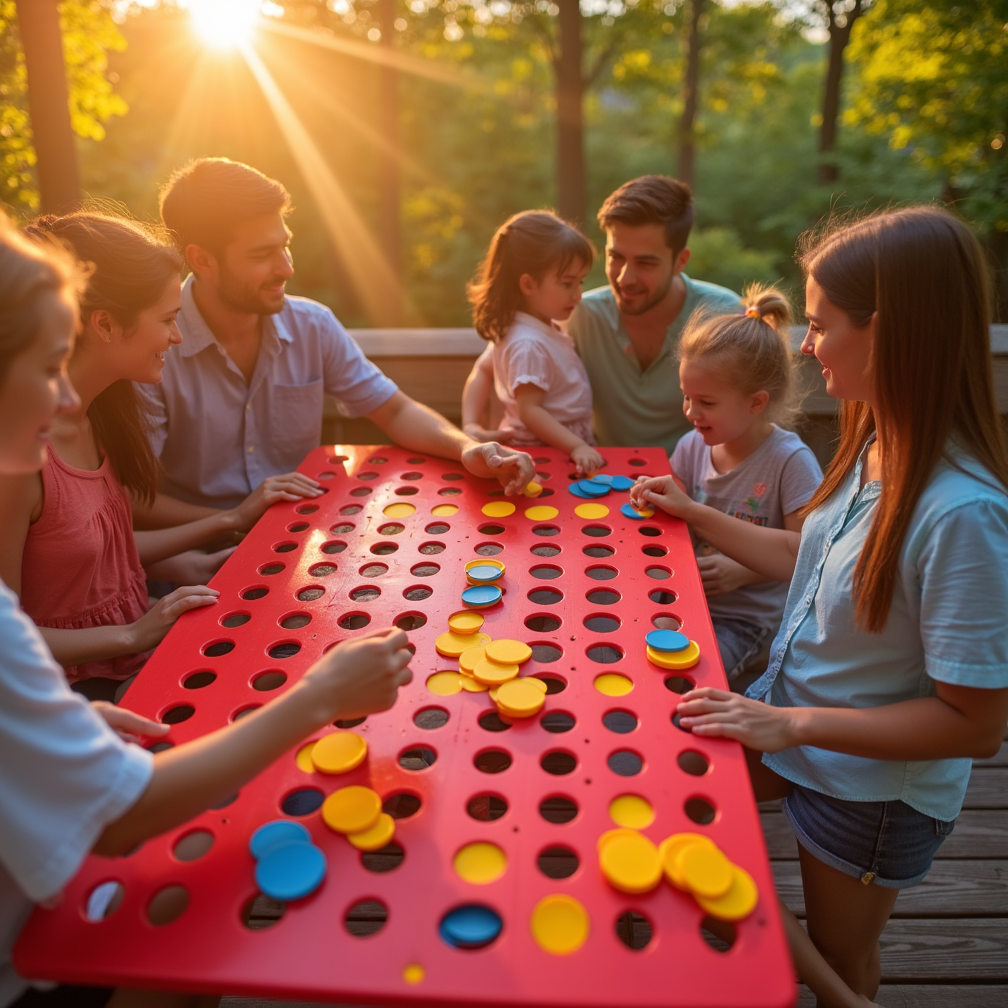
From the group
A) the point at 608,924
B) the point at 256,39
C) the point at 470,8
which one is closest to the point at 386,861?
the point at 608,924

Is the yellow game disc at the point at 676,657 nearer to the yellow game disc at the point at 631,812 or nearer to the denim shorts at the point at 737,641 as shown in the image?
the yellow game disc at the point at 631,812

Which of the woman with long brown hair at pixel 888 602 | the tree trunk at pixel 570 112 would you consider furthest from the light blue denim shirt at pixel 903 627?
Result: the tree trunk at pixel 570 112

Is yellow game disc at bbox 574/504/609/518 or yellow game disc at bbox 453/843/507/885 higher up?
yellow game disc at bbox 574/504/609/518

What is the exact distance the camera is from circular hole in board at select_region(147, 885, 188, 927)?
1177 millimetres

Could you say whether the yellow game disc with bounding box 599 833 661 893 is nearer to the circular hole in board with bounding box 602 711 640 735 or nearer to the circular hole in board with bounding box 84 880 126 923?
the circular hole in board with bounding box 602 711 640 735

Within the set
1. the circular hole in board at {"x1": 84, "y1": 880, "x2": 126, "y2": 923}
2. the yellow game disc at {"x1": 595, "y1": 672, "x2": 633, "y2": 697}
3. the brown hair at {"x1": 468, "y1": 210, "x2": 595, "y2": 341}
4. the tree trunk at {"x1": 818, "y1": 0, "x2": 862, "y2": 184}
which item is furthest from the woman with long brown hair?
the tree trunk at {"x1": 818, "y1": 0, "x2": 862, "y2": 184}

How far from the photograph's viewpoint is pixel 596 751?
3.76 feet

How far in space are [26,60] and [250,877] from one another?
4620 millimetres

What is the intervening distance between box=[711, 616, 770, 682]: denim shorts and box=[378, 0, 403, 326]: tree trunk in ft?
23.5

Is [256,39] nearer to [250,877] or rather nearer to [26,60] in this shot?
[26,60]

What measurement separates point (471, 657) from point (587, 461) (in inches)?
→ 40.7

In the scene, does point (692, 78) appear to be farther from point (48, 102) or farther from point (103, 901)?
point (103, 901)

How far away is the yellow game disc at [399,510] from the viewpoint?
1.95 metres

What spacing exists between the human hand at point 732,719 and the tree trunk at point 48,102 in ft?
13.7
